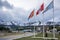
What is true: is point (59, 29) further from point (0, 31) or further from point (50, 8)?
point (50, 8)

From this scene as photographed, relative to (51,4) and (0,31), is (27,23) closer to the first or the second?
(0,31)

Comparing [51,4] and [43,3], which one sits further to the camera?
[43,3]

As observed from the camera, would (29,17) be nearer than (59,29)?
Yes

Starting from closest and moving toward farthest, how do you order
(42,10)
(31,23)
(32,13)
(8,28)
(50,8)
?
(50,8) < (42,10) < (32,13) < (8,28) < (31,23)

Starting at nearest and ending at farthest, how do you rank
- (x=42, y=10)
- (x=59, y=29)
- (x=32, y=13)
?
(x=42, y=10) → (x=32, y=13) → (x=59, y=29)

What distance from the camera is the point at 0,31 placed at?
29688 mm

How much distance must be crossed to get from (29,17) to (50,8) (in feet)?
22.9

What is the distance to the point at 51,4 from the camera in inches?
886

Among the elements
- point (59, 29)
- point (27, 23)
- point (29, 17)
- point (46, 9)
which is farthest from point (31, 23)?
point (46, 9)

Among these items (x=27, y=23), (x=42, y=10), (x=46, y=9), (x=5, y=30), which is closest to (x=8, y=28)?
(x=5, y=30)

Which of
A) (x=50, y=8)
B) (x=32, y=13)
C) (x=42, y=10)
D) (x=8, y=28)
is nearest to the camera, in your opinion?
(x=50, y=8)

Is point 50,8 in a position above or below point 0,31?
above

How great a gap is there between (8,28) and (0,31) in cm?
148

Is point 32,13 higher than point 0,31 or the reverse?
higher
